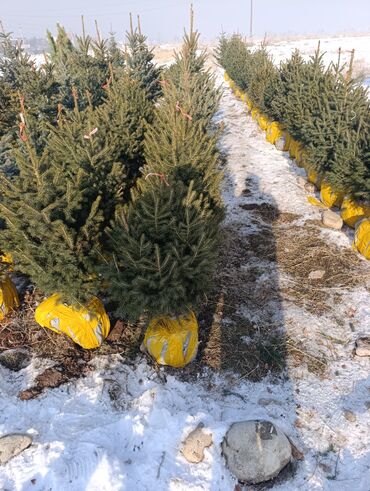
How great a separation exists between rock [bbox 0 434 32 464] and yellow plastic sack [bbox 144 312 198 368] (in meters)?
1.84

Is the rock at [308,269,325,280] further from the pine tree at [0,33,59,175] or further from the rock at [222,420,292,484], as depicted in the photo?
the pine tree at [0,33,59,175]

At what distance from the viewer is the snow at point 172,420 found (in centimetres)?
365

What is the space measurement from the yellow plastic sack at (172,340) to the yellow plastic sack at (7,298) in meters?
2.46

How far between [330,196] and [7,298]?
794cm

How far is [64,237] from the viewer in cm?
438

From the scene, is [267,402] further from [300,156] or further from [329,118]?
[300,156]

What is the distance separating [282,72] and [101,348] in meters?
13.8

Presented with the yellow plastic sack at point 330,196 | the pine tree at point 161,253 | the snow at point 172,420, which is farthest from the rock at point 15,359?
the yellow plastic sack at point 330,196

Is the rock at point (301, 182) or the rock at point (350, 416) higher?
the rock at point (301, 182)

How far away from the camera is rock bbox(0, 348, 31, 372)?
192 inches

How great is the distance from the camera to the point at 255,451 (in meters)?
3.72

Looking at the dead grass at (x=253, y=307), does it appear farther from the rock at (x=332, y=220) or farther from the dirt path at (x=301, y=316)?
the rock at (x=332, y=220)

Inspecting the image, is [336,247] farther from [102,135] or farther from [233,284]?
[102,135]

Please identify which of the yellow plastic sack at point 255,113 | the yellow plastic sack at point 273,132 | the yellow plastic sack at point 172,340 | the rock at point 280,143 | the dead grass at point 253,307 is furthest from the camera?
the yellow plastic sack at point 255,113
